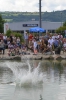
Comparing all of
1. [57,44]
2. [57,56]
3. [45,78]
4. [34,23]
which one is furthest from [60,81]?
[34,23]

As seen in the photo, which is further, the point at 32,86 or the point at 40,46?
the point at 40,46

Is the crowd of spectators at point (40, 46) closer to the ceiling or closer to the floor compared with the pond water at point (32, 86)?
closer to the floor

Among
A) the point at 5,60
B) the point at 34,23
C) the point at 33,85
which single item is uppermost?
the point at 33,85

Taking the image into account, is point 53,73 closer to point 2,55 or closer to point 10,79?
point 10,79

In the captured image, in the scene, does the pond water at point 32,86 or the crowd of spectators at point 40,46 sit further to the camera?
the crowd of spectators at point 40,46

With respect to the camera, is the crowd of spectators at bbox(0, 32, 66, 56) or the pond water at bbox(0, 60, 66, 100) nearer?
the pond water at bbox(0, 60, 66, 100)

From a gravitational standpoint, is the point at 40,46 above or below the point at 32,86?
below

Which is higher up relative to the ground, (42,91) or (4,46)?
(42,91)

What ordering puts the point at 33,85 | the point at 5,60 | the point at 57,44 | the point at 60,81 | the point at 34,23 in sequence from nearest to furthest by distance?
the point at 33,85
the point at 60,81
the point at 5,60
the point at 57,44
the point at 34,23

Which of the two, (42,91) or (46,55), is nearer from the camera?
(42,91)

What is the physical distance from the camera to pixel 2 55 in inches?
1169

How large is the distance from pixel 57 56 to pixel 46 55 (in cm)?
111

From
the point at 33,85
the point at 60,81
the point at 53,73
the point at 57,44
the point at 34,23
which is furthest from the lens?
the point at 34,23

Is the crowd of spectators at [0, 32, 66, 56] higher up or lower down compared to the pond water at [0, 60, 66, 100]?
lower down
